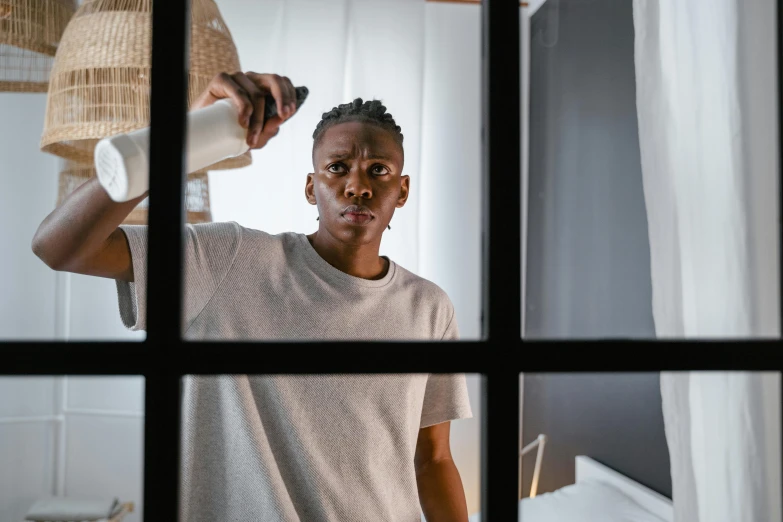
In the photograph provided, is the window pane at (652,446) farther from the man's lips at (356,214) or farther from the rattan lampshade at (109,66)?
the rattan lampshade at (109,66)

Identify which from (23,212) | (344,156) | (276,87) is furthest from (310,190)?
(23,212)

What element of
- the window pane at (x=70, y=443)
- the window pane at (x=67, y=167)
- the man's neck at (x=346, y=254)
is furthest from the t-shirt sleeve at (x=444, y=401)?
the window pane at (x=70, y=443)

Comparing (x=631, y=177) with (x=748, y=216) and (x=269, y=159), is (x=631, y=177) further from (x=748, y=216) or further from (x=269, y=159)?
(x=269, y=159)

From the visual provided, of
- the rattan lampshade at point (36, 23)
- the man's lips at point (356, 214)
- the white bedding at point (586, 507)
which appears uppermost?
the rattan lampshade at point (36, 23)

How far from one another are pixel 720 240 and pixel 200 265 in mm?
740

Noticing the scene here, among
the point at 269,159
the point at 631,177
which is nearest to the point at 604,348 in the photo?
Answer: the point at 631,177

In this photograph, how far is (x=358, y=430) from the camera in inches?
40.7

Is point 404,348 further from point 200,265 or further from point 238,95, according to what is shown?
point 200,265

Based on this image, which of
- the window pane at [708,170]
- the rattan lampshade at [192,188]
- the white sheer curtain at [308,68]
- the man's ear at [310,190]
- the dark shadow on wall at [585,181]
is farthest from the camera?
the white sheer curtain at [308,68]

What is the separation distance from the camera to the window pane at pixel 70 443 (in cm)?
244

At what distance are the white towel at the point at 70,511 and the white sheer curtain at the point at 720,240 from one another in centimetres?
191

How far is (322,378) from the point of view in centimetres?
100

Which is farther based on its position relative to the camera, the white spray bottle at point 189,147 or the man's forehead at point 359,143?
the man's forehead at point 359,143

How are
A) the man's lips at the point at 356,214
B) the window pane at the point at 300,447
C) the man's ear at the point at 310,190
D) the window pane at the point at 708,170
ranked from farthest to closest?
the man's ear at the point at 310,190
the man's lips at the point at 356,214
the window pane at the point at 300,447
the window pane at the point at 708,170
